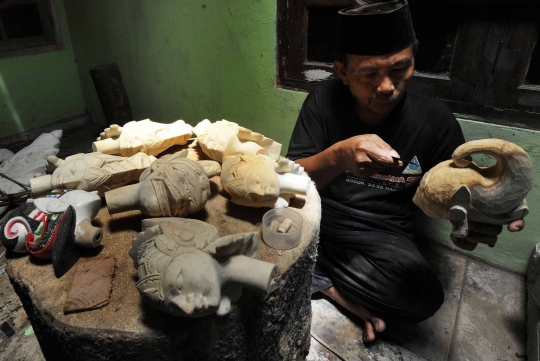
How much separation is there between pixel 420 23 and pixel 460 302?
1424 millimetres

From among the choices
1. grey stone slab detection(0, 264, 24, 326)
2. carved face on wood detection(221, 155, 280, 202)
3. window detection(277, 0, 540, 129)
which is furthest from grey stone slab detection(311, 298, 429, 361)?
grey stone slab detection(0, 264, 24, 326)

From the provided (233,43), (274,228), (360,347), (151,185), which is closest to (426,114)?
(274,228)

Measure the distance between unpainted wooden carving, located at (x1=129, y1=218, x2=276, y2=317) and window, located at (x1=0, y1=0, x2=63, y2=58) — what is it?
3.41 metres

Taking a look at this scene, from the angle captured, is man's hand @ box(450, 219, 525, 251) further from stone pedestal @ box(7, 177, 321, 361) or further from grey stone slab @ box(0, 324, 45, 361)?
grey stone slab @ box(0, 324, 45, 361)

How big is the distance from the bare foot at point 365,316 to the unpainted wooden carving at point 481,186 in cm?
65

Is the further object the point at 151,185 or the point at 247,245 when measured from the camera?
the point at 151,185

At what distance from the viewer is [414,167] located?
5.36 ft

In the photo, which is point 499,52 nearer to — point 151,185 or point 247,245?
point 247,245

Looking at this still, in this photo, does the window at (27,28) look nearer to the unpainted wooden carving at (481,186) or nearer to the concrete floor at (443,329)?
the concrete floor at (443,329)

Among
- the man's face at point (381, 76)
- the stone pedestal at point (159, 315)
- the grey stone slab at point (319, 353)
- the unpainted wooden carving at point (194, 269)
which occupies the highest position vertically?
the man's face at point (381, 76)

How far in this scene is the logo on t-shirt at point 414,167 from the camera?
162cm

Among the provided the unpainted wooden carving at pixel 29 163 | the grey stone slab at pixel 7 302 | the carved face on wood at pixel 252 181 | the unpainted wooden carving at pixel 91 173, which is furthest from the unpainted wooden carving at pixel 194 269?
the unpainted wooden carving at pixel 29 163

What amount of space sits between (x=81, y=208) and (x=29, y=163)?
1952 millimetres

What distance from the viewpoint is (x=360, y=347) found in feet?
5.24
